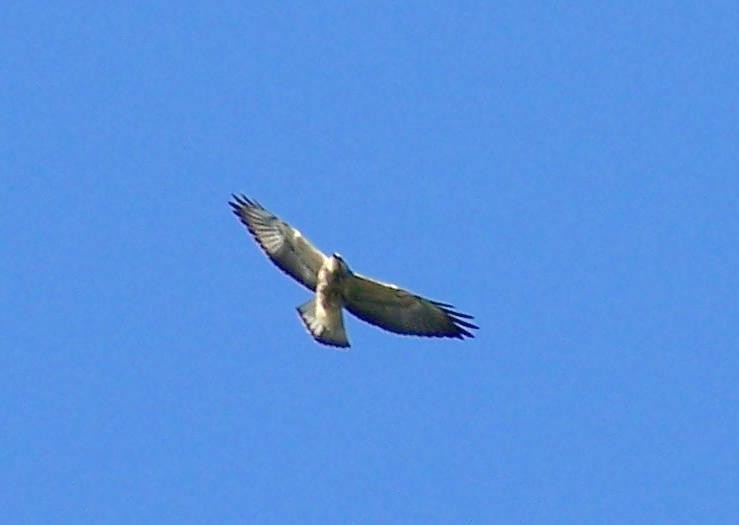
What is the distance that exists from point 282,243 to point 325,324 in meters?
1.15

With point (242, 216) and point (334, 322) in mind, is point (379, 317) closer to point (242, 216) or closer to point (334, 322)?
point (334, 322)

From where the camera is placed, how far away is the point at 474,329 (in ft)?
52.5

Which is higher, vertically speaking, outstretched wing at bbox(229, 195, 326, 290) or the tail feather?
outstretched wing at bbox(229, 195, 326, 290)

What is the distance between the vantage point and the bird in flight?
51.4 ft

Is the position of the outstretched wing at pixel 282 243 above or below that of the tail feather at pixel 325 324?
above

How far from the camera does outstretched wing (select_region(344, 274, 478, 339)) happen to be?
15.8 m

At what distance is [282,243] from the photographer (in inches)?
643

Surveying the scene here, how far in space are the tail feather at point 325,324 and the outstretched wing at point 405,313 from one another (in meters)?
0.26

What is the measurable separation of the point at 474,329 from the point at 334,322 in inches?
55.0

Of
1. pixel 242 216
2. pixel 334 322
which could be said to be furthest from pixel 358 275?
pixel 242 216

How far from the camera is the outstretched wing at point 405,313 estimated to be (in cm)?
1584

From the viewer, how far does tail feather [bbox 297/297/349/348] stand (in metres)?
15.5

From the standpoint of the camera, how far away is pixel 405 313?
1602 centimetres

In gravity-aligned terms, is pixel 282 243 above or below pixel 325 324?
above
